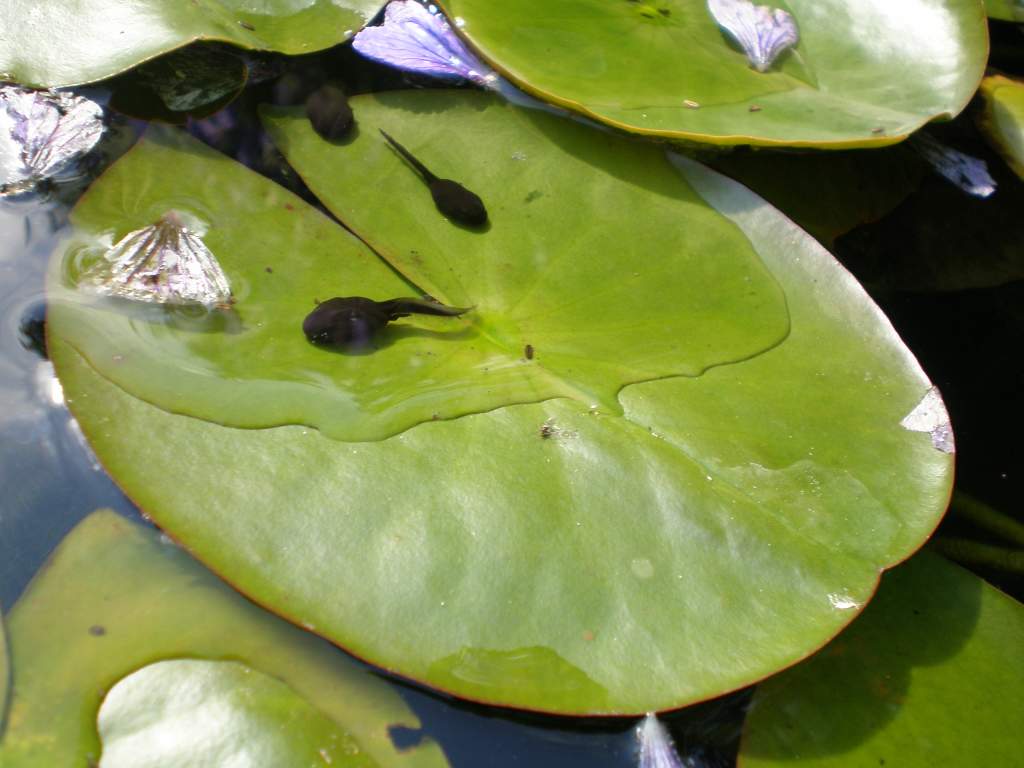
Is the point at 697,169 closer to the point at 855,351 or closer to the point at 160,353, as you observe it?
the point at 855,351

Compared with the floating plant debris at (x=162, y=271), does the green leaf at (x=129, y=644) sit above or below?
below

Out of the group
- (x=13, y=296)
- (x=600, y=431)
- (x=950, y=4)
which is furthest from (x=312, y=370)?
(x=950, y=4)

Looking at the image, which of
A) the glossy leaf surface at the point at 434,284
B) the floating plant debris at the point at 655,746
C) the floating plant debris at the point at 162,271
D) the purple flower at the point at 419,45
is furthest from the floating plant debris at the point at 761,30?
the floating plant debris at the point at 655,746

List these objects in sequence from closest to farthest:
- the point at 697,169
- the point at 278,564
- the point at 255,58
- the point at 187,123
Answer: the point at 278,564, the point at 697,169, the point at 187,123, the point at 255,58

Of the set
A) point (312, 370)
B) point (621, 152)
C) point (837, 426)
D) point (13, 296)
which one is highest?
point (621, 152)

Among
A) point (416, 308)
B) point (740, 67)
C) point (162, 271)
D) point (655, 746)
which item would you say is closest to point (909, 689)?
point (655, 746)

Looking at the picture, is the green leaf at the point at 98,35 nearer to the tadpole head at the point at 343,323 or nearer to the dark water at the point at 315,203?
the dark water at the point at 315,203

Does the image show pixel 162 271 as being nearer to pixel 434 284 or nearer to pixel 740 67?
pixel 434 284
